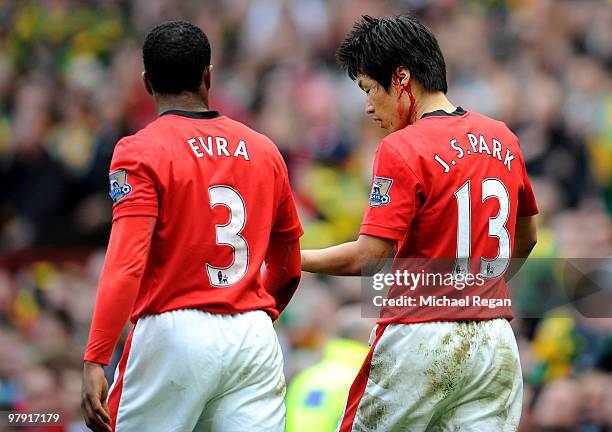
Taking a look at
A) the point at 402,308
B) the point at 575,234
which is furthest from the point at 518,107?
the point at 402,308

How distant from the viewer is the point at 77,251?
10695 millimetres

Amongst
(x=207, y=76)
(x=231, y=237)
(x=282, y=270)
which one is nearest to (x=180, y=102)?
(x=207, y=76)

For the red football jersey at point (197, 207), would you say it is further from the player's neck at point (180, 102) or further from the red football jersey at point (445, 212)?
the red football jersey at point (445, 212)

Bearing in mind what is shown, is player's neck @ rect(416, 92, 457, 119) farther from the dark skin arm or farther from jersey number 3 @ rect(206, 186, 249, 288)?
the dark skin arm

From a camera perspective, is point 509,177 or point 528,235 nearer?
point 509,177

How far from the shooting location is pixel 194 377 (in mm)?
4578

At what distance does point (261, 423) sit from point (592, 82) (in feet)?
23.5

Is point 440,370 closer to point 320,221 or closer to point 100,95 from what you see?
point 320,221

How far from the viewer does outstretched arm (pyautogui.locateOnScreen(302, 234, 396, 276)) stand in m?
4.93

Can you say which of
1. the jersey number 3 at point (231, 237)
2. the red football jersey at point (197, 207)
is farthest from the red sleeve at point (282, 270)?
the jersey number 3 at point (231, 237)

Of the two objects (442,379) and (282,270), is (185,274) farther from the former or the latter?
(442,379)

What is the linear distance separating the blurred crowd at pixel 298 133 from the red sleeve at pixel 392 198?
279cm

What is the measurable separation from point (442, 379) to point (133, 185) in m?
1.46

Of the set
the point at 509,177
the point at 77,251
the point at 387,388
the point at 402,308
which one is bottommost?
the point at 77,251
